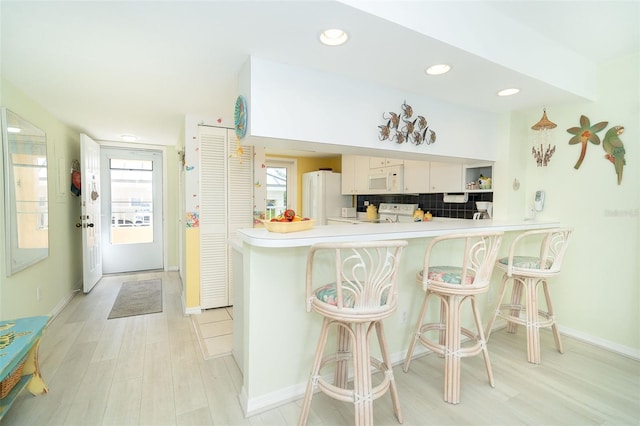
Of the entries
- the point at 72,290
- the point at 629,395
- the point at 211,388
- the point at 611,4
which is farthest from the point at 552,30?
the point at 72,290

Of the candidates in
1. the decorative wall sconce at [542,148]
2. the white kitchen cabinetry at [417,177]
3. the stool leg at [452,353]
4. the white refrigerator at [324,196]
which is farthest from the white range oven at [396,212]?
the stool leg at [452,353]

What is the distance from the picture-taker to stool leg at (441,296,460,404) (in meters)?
1.82

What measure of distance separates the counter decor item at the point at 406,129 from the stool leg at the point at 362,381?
140cm

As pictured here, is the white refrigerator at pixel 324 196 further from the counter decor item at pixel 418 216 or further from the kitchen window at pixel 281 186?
the counter decor item at pixel 418 216

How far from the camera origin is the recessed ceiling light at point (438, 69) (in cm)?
188

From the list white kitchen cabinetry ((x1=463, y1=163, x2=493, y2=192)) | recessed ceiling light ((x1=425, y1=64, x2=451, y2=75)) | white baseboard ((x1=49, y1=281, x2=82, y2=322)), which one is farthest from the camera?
white kitchen cabinetry ((x1=463, y1=163, x2=493, y2=192))

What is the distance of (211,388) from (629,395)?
2.67 m

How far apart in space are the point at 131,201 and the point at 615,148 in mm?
6017

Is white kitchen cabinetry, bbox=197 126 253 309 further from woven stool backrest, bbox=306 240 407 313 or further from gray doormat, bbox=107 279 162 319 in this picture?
woven stool backrest, bbox=306 240 407 313

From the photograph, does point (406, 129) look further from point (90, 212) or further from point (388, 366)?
point (90, 212)

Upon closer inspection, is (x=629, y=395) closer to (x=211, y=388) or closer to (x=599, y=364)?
(x=599, y=364)

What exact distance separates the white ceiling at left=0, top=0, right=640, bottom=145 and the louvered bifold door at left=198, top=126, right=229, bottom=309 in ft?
2.42

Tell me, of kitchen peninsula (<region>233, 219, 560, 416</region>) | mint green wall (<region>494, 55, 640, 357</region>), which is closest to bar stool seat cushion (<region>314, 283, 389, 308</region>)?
kitchen peninsula (<region>233, 219, 560, 416</region>)

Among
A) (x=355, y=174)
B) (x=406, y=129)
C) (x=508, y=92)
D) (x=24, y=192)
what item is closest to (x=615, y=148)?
(x=508, y=92)
